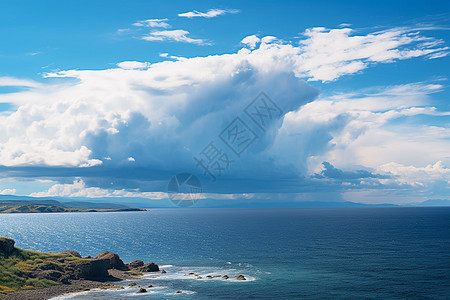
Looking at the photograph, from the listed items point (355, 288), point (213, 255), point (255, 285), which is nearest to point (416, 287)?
point (355, 288)

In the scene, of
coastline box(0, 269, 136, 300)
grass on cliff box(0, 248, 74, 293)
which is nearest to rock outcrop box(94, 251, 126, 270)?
coastline box(0, 269, 136, 300)

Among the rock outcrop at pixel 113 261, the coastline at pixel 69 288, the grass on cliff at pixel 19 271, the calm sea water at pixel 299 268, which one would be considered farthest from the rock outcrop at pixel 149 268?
the grass on cliff at pixel 19 271

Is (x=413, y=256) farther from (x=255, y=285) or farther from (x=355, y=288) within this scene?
(x=255, y=285)

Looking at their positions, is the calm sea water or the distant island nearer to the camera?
the calm sea water

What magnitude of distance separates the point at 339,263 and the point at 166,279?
53.6 meters

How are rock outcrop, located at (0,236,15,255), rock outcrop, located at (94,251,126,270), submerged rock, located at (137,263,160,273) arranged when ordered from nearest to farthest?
rock outcrop, located at (0,236,15,255), rock outcrop, located at (94,251,126,270), submerged rock, located at (137,263,160,273)

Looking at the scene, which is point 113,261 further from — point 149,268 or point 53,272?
point 53,272

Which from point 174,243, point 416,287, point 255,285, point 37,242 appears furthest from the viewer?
point 37,242

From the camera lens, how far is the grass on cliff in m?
82.6

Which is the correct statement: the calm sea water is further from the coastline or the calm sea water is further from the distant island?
the distant island

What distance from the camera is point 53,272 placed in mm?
92000

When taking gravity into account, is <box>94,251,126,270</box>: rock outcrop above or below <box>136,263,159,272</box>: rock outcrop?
above

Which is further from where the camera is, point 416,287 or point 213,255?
point 213,255

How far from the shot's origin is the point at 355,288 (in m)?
77.5
